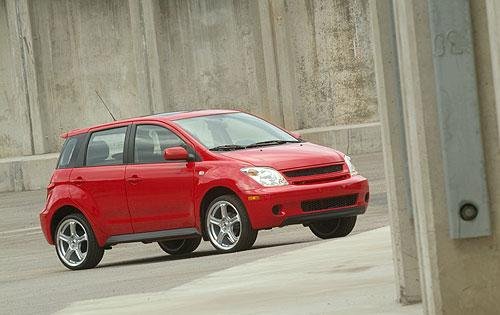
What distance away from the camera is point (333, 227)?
742 inches

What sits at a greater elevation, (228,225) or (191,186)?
(191,186)

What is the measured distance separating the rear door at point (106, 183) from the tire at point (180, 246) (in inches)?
39.7

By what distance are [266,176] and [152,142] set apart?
184cm

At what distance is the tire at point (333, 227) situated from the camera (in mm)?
18641

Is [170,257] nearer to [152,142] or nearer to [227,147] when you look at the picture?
[152,142]

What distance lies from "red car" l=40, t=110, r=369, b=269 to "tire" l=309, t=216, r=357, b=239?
0.04 ft

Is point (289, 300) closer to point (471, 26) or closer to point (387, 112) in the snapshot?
point (387, 112)

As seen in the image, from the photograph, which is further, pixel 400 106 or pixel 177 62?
pixel 177 62

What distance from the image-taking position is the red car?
1789 cm

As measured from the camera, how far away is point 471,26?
6.13 meters

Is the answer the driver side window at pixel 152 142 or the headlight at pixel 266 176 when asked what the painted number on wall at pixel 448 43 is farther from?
the driver side window at pixel 152 142

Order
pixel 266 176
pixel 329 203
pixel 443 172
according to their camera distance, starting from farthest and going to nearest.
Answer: pixel 329 203
pixel 266 176
pixel 443 172

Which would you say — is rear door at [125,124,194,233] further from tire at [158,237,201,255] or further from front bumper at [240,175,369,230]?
tire at [158,237,201,255]

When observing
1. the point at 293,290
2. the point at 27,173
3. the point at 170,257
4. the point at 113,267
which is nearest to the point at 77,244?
the point at 113,267
